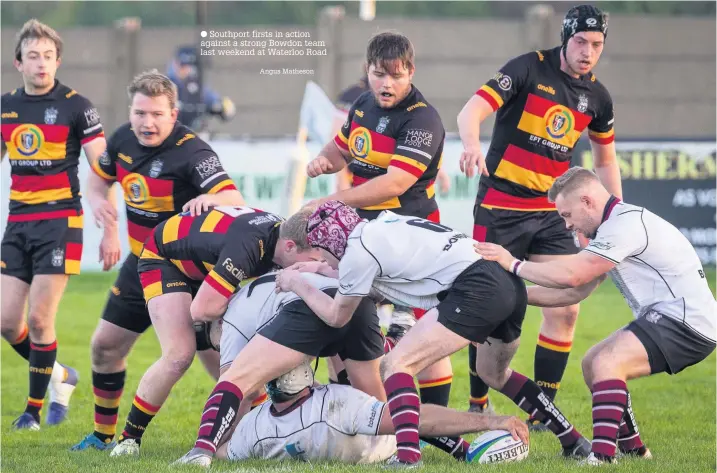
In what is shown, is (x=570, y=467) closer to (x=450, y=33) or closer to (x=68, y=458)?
(x=68, y=458)

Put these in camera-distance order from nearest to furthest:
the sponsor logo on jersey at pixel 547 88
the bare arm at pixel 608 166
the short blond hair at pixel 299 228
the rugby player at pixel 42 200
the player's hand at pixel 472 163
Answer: the short blond hair at pixel 299 228, the player's hand at pixel 472 163, the sponsor logo on jersey at pixel 547 88, the bare arm at pixel 608 166, the rugby player at pixel 42 200

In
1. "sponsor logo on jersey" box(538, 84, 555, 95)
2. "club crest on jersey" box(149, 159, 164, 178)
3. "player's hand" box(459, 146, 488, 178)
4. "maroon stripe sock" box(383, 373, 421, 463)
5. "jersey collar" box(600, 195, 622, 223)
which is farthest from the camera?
"sponsor logo on jersey" box(538, 84, 555, 95)

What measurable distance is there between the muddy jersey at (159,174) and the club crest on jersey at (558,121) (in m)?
2.07

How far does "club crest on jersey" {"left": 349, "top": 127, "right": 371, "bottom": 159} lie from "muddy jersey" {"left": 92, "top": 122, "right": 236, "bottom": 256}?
2.73ft

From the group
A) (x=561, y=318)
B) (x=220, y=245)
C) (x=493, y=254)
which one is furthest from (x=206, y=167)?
(x=561, y=318)

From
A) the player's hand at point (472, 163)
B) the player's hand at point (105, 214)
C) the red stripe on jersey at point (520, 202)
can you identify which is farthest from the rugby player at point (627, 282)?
the player's hand at point (105, 214)

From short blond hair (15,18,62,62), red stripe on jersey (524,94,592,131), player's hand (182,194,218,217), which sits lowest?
player's hand (182,194,218,217)

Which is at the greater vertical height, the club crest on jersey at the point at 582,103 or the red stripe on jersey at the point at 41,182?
the club crest on jersey at the point at 582,103

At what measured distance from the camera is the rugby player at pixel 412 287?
5.34 meters

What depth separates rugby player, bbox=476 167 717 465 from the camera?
5.53m

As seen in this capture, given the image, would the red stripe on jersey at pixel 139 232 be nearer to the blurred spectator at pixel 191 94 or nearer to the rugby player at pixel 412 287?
the rugby player at pixel 412 287

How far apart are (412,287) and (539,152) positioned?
2.09 meters

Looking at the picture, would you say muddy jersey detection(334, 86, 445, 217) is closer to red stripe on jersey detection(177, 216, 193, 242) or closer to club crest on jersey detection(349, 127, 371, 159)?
club crest on jersey detection(349, 127, 371, 159)

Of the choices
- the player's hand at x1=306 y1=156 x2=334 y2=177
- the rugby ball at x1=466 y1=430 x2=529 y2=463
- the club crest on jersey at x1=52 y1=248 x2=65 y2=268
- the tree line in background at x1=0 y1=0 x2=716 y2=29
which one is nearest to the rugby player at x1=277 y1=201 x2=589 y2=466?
the rugby ball at x1=466 y1=430 x2=529 y2=463
